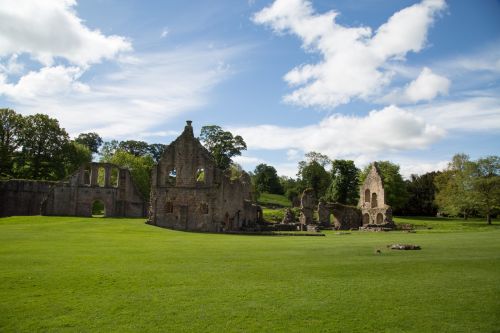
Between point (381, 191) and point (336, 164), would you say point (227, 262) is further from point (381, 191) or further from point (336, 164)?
point (336, 164)

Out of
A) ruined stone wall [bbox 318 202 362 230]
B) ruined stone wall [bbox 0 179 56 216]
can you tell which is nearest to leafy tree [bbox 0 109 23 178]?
ruined stone wall [bbox 0 179 56 216]

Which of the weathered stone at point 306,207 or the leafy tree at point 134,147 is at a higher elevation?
the leafy tree at point 134,147

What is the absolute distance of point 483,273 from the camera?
1214cm

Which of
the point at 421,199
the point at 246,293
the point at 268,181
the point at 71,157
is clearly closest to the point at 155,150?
the point at 268,181

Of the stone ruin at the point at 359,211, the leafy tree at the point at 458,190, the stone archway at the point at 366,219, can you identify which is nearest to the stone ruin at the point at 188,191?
the stone ruin at the point at 359,211

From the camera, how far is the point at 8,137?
2280 inches

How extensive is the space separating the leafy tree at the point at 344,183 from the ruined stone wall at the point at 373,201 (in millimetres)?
19168

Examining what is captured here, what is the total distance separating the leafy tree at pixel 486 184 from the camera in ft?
181

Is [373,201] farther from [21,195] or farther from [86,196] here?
[21,195]

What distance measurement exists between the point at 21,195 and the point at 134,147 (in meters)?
48.8

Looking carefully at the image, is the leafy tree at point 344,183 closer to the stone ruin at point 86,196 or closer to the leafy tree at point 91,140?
the stone ruin at point 86,196

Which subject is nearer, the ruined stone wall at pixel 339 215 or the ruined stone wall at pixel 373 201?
the ruined stone wall at pixel 339 215

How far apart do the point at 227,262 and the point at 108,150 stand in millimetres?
77951

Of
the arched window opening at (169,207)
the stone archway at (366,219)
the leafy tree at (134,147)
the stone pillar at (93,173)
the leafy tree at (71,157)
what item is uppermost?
the leafy tree at (134,147)
